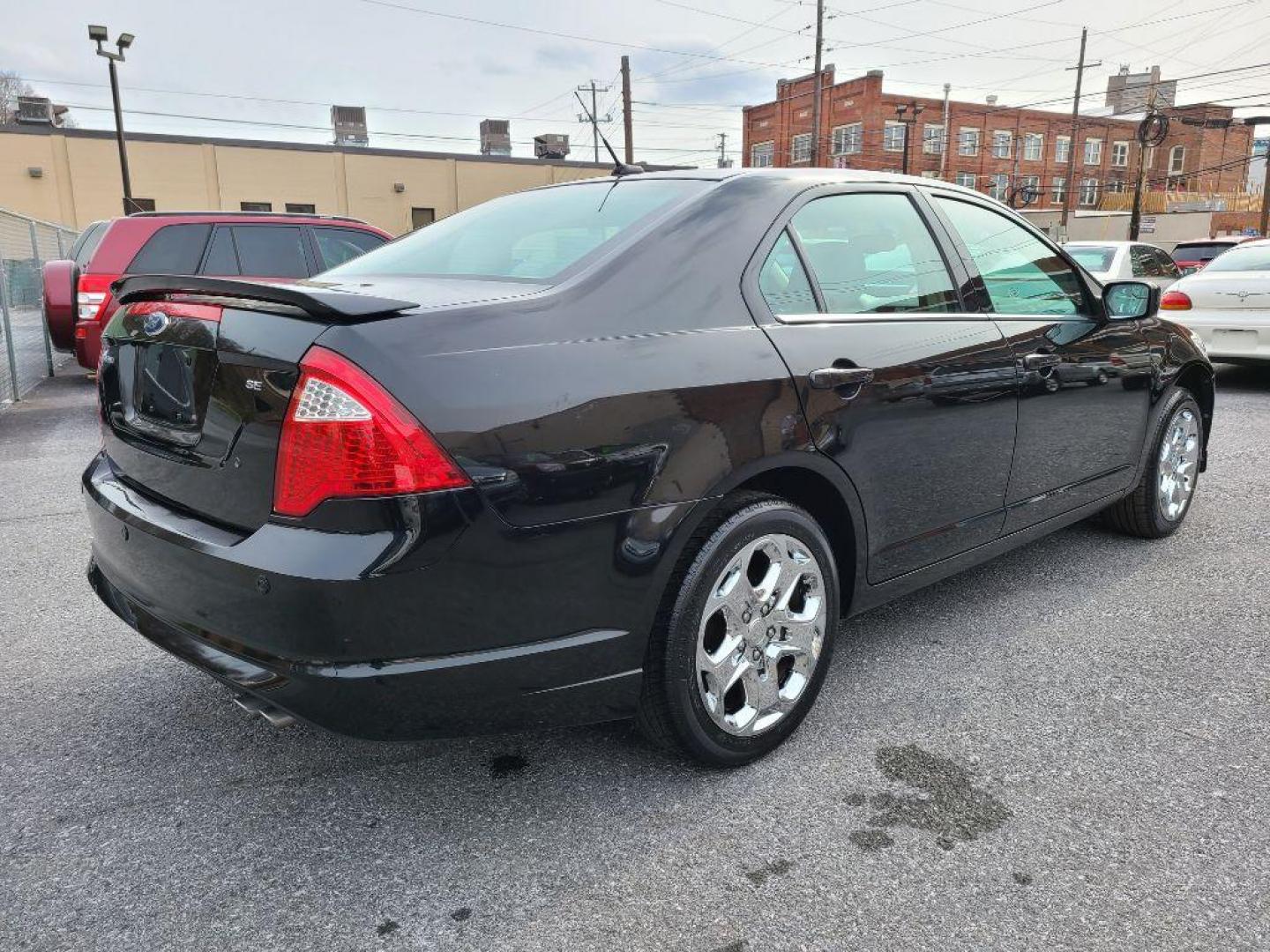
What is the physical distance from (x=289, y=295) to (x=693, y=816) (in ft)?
5.13

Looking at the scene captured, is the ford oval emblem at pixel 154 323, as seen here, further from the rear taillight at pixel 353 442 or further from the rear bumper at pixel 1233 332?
the rear bumper at pixel 1233 332

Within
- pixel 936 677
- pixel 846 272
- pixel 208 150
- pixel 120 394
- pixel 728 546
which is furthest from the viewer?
pixel 208 150

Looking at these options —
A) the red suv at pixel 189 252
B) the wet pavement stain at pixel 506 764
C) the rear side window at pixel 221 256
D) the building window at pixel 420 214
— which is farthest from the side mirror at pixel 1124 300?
the building window at pixel 420 214

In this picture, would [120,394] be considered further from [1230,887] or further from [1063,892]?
[1230,887]

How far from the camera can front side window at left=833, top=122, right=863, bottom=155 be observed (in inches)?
2201

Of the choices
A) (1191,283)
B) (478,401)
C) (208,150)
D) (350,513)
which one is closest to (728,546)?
(478,401)

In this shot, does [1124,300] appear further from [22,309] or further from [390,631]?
[22,309]

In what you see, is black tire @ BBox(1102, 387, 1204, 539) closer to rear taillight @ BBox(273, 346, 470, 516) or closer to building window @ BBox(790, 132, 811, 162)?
rear taillight @ BBox(273, 346, 470, 516)

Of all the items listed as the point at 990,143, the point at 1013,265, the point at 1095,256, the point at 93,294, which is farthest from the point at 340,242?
the point at 990,143

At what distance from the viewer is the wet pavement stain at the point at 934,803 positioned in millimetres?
2229

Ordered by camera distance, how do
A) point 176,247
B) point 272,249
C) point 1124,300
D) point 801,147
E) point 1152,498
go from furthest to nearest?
1. point 801,147
2. point 272,249
3. point 176,247
4. point 1152,498
5. point 1124,300

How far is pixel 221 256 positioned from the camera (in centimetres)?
864

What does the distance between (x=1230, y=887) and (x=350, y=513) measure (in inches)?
81.2

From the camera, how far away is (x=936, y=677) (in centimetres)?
305
